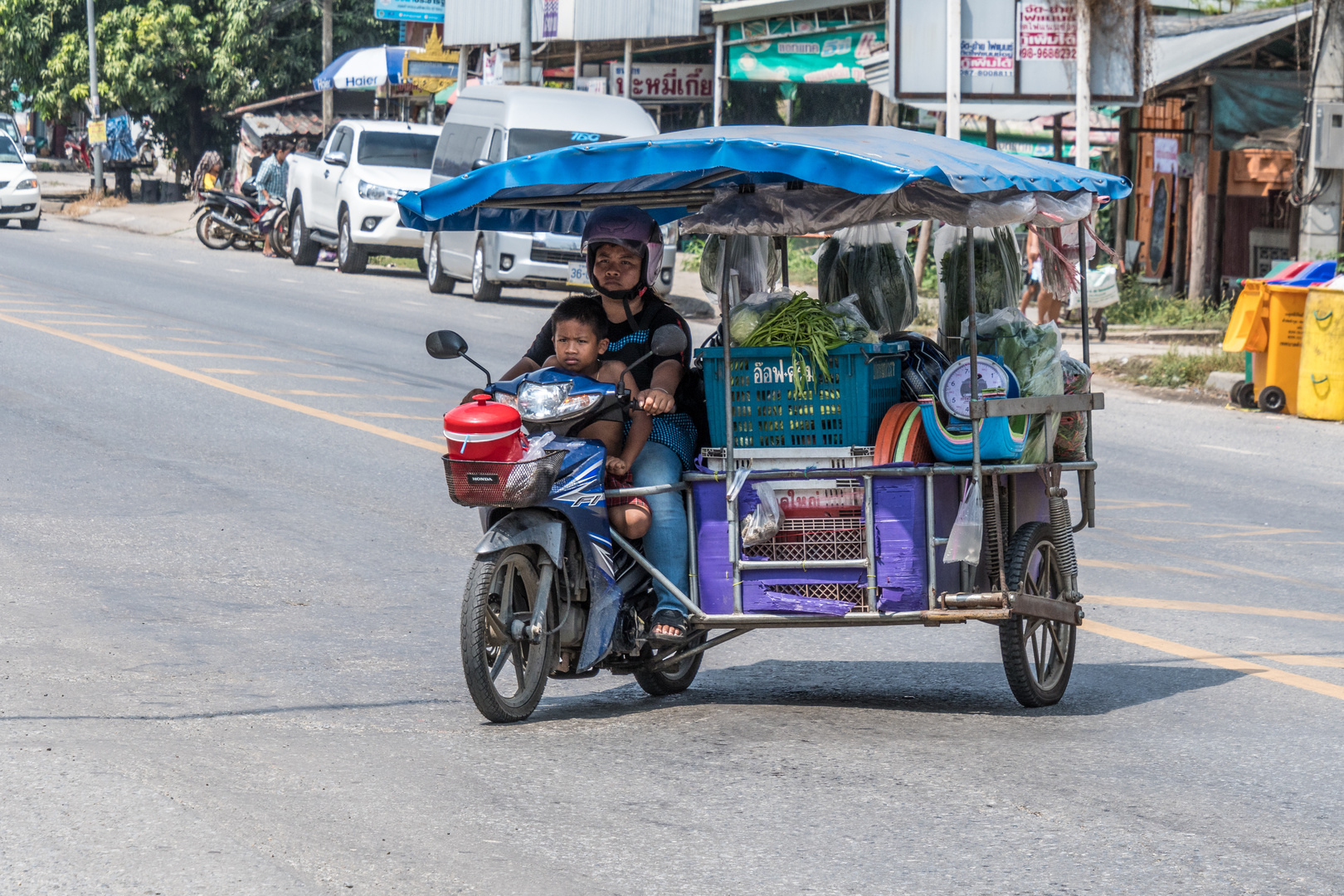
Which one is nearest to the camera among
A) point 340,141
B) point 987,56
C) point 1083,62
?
point 1083,62

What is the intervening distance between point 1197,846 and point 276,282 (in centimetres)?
2040

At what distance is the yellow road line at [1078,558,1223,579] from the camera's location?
8.93m

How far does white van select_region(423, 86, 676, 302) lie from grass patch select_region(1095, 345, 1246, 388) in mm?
5699

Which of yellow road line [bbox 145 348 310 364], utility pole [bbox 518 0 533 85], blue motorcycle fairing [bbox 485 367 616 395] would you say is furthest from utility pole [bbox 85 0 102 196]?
blue motorcycle fairing [bbox 485 367 616 395]

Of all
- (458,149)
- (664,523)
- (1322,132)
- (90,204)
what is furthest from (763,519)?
(90,204)

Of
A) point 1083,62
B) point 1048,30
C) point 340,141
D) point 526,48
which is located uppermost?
point 526,48

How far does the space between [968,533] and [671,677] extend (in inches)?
48.4

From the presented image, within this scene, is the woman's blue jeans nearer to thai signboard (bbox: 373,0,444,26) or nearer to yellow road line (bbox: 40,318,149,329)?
yellow road line (bbox: 40,318,149,329)

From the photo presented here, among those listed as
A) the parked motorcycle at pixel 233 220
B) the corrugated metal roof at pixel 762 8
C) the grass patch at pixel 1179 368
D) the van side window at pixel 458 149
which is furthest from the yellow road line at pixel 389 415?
the parked motorcycle at pixel 233 220

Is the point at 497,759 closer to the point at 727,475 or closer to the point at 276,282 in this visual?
the point at 727,475

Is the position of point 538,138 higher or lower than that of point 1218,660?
higher

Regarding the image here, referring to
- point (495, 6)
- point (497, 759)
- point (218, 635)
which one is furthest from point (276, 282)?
point (497, 759)

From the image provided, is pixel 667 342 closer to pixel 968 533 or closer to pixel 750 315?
pixel 750 315

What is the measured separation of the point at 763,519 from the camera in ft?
19.9
